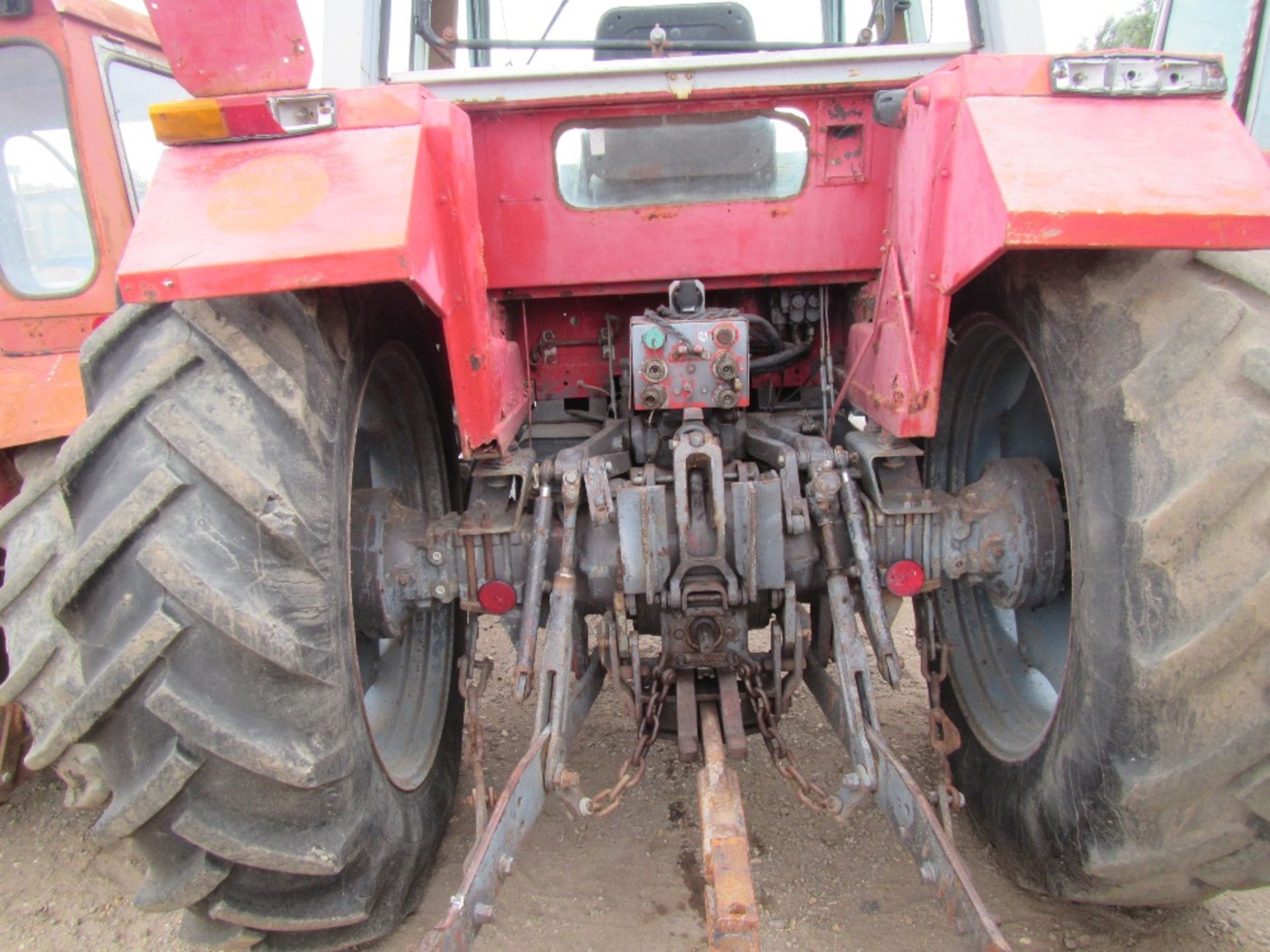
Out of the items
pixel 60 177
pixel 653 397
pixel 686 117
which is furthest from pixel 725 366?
pixel 60 177

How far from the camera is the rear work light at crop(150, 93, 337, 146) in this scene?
1.51m

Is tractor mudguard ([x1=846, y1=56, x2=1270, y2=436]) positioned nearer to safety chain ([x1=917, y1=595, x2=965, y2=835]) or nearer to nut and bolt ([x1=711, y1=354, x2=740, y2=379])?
nut and bolt ([x1=711, y1=354, x2=740, y2=379])

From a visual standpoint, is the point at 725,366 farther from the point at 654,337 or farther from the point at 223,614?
the point at 223,614

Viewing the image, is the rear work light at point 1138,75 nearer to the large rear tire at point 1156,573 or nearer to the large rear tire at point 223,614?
the large rear tire at point 1156,573

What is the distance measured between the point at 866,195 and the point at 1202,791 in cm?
153

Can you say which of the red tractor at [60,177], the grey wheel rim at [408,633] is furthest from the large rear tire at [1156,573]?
the red tractor at [60,177]

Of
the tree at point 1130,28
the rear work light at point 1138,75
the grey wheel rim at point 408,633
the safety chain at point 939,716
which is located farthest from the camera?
the tree at point 1130,28

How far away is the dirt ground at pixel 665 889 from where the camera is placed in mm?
2037

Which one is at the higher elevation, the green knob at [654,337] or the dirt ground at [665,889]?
the green knob at [654,337]

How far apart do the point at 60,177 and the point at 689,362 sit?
8.25 feet

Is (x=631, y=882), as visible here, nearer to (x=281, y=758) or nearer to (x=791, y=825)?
(x=791, y=825)

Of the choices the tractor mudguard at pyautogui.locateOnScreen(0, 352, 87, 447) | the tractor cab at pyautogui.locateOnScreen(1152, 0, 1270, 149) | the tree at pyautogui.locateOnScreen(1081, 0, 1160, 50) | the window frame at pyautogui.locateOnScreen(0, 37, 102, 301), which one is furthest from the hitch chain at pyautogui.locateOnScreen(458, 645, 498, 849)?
the tree at pyautogui.locateOnScreen(1081, 0, 1160, 50)

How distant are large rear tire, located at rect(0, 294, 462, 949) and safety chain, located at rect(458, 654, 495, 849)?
224 millimetres

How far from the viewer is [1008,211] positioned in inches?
54.3
